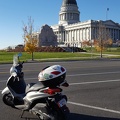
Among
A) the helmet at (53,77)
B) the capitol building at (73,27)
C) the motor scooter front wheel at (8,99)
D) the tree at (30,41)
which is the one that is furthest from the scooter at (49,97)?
the capitol building at (73,27)

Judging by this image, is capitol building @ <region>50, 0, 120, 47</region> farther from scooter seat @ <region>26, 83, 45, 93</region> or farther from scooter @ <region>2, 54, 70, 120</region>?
scooter @ <region>2, 54, 70, 120</region>

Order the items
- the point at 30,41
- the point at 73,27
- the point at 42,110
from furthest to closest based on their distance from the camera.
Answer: the point at 73,27 → the point at 30,41 → the point at 42,110

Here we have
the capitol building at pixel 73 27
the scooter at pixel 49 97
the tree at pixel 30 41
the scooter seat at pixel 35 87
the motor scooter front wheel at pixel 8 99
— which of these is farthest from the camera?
the capitol building at pixel 73 27

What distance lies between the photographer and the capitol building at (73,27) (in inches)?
5536

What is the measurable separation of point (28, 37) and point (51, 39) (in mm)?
54149

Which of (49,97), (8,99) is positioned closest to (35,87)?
(49,97)

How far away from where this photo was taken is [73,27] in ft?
478

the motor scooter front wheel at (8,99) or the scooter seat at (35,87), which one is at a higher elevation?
the scooter seat at (35,87)

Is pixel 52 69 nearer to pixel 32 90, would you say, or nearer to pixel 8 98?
pixel 32 90

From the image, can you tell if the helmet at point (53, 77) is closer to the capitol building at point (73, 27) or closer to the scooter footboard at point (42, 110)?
the scooter footboard at point (42, 110)

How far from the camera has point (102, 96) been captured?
870 cm

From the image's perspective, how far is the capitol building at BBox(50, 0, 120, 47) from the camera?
461ft

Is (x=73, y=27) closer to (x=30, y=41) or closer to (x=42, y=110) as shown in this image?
(x=30, y=41)

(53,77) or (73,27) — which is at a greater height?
(73,27)
